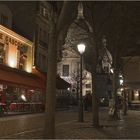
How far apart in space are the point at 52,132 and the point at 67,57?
62.8m

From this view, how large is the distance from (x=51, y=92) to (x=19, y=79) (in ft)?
66.0

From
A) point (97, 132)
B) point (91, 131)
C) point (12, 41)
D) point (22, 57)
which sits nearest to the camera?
point (97, 132)

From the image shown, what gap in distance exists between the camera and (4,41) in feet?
105

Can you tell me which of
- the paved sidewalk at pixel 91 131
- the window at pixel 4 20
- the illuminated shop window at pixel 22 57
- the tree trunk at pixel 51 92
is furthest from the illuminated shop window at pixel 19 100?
the tree trunk at pixel 51 92

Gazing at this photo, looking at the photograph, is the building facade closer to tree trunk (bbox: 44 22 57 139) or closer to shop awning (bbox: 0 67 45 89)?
shop awning (bbox: 0 67 45 89)

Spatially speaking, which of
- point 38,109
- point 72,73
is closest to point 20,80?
point 38,109

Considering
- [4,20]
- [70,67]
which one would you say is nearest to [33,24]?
[4,20]

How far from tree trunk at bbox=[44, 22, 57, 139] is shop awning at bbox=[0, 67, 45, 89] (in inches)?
631

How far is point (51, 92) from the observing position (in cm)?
1152

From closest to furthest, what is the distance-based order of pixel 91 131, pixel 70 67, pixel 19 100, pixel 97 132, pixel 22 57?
pixel 97 132, pixel 91 131, pixel 19 100, pixel 22 57, pixel 70 67

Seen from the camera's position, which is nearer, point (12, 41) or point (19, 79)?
point (19, 79)

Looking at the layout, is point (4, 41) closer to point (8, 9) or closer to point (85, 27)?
point (8, 9)

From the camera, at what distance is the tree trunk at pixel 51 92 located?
37.7 feet

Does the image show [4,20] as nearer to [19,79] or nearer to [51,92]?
[19,79]
